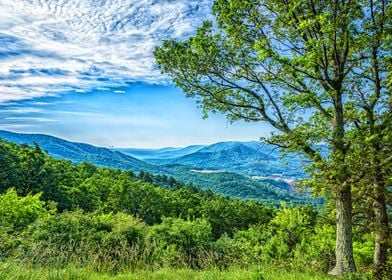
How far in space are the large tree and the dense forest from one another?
9.08ft

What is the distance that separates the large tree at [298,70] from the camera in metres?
8.96

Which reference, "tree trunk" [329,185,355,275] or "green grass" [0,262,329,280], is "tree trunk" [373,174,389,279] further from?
"green grass" [0,262,329,280]

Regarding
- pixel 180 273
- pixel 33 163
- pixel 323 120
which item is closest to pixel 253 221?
pixel 33 163

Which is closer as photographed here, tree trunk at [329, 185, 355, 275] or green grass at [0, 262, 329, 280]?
green grass at [0, 262, 329, 280]

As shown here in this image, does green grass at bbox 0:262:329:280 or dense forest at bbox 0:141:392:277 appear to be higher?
green grass at bbox 0:262:329:280

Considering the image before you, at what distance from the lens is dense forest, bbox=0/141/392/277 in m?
7.75

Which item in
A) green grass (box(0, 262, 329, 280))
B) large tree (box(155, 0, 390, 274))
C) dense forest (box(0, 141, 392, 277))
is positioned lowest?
dense forest (box(0, 141, 392, 277))

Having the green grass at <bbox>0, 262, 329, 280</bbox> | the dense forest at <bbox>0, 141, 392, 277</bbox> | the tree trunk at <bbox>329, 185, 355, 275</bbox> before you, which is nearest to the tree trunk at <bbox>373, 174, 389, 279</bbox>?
the dense forest at <bbox>0, 141, 392, 277</bbox>

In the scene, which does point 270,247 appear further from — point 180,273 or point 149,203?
point 149,203

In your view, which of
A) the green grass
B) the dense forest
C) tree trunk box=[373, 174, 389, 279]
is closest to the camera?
the green grass

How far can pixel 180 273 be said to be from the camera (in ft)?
21.6

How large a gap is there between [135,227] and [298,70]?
381 inches

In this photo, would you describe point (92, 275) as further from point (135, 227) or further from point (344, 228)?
point (135, 227)

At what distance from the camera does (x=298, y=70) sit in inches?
371
